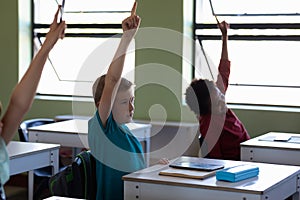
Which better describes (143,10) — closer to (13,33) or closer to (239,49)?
(239,49)

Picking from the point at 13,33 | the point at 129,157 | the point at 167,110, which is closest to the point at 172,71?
the point at 167,110

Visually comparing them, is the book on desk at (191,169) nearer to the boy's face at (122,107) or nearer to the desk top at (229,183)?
the desk top at (229,183)

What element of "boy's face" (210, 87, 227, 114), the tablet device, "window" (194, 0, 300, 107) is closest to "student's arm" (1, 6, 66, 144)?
the tablet device

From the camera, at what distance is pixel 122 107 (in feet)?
9.05

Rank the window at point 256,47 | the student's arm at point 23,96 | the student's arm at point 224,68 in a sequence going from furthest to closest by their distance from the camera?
1. the window at point 256,47
2. the student's arm at point 224,68
3. the student's arm at point 23,96

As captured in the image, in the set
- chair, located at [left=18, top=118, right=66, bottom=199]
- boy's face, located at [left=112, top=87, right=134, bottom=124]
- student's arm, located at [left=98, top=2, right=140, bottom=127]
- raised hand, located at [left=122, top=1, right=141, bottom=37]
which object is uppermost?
raised hand, located at [left=122, top=1, right=141, bottom=37]

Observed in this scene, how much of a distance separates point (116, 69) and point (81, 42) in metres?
3.34

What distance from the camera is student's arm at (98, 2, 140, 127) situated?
229 cm

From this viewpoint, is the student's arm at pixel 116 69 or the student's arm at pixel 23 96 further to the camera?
the student's arm at pixel 116 69

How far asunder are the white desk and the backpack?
0.77 m

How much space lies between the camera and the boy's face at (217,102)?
3908mm

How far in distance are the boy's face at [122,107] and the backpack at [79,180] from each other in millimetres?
237

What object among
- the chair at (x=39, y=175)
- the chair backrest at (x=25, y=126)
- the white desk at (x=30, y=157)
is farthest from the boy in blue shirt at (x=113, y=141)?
the chair backrest at (x=25, y=126)

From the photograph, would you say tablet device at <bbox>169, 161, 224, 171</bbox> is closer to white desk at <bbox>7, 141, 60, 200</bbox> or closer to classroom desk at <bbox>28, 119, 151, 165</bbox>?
white desk at <bbox>7, 141, 60, 200</bbox>
